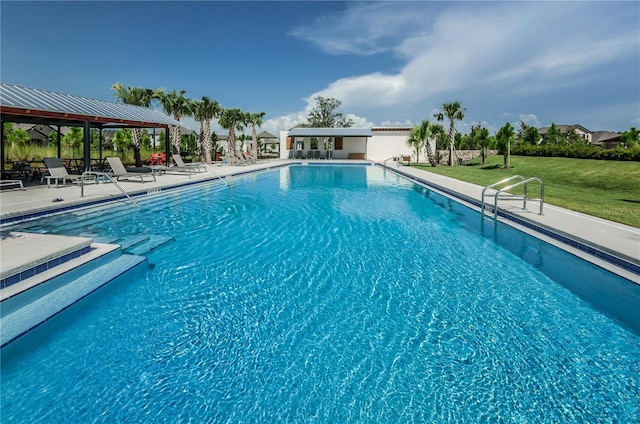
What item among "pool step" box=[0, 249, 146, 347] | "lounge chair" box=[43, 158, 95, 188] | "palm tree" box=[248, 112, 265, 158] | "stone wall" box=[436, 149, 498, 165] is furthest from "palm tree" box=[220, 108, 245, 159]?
"pool step" box=[0, 249, 146, 347]

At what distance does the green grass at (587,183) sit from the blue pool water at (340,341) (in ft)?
12.0

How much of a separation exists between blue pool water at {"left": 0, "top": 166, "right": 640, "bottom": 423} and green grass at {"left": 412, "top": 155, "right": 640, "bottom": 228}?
364 cm

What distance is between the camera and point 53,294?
3926 mm

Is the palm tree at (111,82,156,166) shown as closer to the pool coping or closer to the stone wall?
the stone wall

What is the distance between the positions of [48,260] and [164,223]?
361 cm

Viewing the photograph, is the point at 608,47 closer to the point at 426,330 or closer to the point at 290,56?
the point at 426,330

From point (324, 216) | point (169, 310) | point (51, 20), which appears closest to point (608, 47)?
point (324, 216)

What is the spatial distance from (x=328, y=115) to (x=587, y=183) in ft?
160

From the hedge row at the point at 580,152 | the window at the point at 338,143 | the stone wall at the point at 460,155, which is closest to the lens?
the hedge row at the point at 580,152

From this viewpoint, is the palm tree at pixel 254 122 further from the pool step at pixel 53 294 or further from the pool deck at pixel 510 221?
the pool step at pixel 53 294

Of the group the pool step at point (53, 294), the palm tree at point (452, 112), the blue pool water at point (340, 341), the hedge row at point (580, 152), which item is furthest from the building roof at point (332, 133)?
the pool step at point (53, 294)

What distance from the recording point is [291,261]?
554cm

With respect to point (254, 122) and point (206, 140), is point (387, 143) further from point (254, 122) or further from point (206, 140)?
point (206, 140)

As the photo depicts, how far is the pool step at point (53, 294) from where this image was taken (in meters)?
3.29
